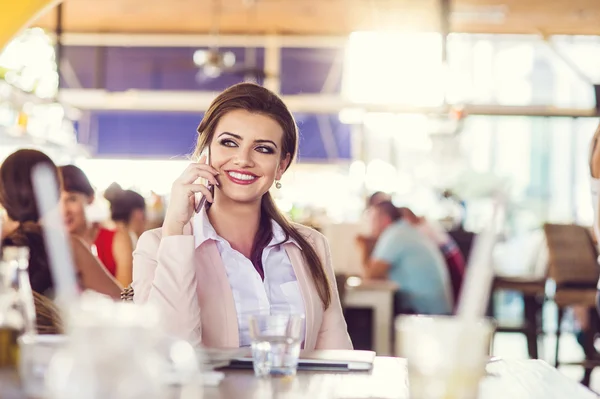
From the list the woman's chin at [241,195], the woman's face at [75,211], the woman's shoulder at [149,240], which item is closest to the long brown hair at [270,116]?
the woman's chin at [241,195]

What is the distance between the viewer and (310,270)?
235 cm

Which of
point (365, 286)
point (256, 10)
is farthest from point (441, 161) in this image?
point (365, 286)

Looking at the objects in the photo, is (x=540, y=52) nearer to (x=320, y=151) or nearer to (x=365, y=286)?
(x=320, y=151)

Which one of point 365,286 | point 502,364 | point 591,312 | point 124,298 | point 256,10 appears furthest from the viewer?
point 256,10

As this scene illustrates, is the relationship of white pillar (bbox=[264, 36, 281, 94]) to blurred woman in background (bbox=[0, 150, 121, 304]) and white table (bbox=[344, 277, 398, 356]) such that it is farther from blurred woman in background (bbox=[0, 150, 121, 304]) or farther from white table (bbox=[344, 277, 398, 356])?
blurred woman in background (bbox=[0, 150, 121, 304])

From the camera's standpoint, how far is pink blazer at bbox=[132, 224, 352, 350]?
1.98m

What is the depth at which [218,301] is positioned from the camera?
215 centimetres

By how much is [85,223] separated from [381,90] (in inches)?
313

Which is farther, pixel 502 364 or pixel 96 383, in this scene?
pixel 502 364

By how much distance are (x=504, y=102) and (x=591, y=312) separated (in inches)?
217

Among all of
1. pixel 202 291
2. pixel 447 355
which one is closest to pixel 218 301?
pixel 202 291

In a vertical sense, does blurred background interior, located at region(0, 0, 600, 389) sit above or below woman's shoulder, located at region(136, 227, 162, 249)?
above

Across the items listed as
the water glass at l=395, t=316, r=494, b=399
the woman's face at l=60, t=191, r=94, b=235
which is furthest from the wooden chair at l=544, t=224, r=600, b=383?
the water glass at l=395, t=316, r=494, b=399

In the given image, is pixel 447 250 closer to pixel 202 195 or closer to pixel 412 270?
pixel 412 270
